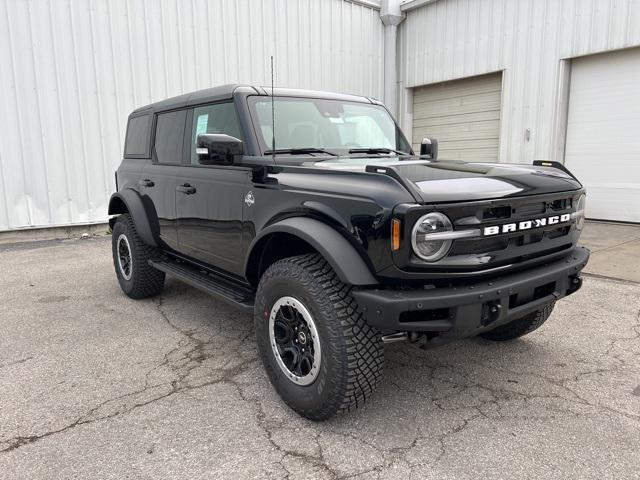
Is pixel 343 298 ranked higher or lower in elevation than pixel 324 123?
lower

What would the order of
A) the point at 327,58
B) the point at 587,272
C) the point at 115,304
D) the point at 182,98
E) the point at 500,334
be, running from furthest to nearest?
the point at 327,58, the point at 587,272, the point at 115,304, the point at 182,98, the point at 500,334

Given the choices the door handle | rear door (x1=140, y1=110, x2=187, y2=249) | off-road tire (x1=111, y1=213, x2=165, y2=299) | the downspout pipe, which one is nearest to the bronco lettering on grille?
the door handle

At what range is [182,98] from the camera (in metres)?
4.12

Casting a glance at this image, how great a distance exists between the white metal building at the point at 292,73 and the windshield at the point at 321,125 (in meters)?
6.44

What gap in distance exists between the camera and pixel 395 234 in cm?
216

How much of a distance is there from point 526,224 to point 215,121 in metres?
2.30

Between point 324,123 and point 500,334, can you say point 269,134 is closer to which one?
point 324,123

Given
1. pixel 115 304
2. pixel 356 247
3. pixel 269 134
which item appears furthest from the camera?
pixel 115 304

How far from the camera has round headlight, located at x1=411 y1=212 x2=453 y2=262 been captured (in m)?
2.16

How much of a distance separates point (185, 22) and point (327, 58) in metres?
3.34

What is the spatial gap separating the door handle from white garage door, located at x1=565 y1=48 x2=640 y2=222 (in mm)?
7949

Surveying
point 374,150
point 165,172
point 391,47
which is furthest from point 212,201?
point 391,47

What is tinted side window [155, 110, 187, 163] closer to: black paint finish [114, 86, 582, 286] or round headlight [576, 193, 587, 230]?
black paint finish [114, 86, 582, 286]

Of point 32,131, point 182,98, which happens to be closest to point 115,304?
point 182,98
